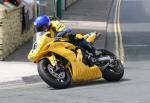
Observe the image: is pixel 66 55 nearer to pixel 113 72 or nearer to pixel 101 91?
pixel 101 91

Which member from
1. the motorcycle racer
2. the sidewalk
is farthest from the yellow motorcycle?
the sidewalk

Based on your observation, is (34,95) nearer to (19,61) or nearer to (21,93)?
(21,93)

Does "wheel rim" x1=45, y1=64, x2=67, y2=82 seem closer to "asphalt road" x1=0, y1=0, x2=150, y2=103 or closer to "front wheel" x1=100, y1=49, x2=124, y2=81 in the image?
"asphalt road" x1=0, y1=0, x2=150, y2=103

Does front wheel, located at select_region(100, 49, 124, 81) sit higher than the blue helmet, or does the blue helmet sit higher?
the blue helmet

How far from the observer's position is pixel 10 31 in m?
16.6

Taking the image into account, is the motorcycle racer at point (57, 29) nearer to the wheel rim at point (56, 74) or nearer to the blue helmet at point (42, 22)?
the blue helmet at point (42, 22)

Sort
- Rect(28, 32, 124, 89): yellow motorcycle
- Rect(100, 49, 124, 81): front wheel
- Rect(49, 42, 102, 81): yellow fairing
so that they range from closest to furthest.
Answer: Rect(28, 32, 124, 89): yellow motorcycle, Rect(49, 42, 102, 81): yellow fairing, Rect(100, 49, 124, 81): front wheel

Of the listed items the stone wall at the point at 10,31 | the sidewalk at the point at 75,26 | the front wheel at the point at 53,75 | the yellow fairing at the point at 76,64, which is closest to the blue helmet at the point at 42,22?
the yellow fairing at the point at 76,64

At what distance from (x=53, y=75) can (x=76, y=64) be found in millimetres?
534

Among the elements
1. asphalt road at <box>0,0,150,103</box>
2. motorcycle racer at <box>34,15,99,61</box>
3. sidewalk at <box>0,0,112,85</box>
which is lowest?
sidewalk at <box>0,0,112,85</box>

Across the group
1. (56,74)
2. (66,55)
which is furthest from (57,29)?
(56,74)

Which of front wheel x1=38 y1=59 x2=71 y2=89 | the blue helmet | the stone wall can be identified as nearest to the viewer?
front wheel x1=38 y1=59 x2=71 y2=89

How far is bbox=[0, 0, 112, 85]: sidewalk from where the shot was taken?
13812mm

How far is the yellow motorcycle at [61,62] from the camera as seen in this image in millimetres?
11766
